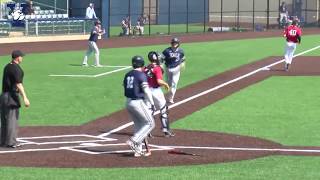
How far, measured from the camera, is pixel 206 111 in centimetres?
2075

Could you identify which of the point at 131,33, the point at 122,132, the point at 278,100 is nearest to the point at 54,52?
A: the point at 131,33

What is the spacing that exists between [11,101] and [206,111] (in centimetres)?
682

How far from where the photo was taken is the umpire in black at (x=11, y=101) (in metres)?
15.3

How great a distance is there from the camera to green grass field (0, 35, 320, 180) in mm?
12789

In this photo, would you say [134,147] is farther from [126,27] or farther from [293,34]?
[126,27]

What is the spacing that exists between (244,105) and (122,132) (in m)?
5.56

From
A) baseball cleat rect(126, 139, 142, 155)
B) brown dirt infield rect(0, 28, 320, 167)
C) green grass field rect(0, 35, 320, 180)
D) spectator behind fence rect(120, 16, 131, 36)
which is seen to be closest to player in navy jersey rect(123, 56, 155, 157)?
baseball cleat rect(126, 139, 142, 155)

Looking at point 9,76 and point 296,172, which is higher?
point 9,76

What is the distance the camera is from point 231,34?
60.4 m

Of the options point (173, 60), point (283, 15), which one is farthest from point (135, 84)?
point (283, 15)

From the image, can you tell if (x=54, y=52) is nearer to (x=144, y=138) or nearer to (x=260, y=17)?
(x=144, y=138)

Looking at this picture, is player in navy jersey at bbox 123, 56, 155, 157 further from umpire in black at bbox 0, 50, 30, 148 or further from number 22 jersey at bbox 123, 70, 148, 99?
umpire in black at bbox 0, 50, 30, 148

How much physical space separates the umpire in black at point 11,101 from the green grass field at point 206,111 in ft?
7.61

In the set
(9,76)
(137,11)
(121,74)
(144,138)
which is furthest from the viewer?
(137,11)
